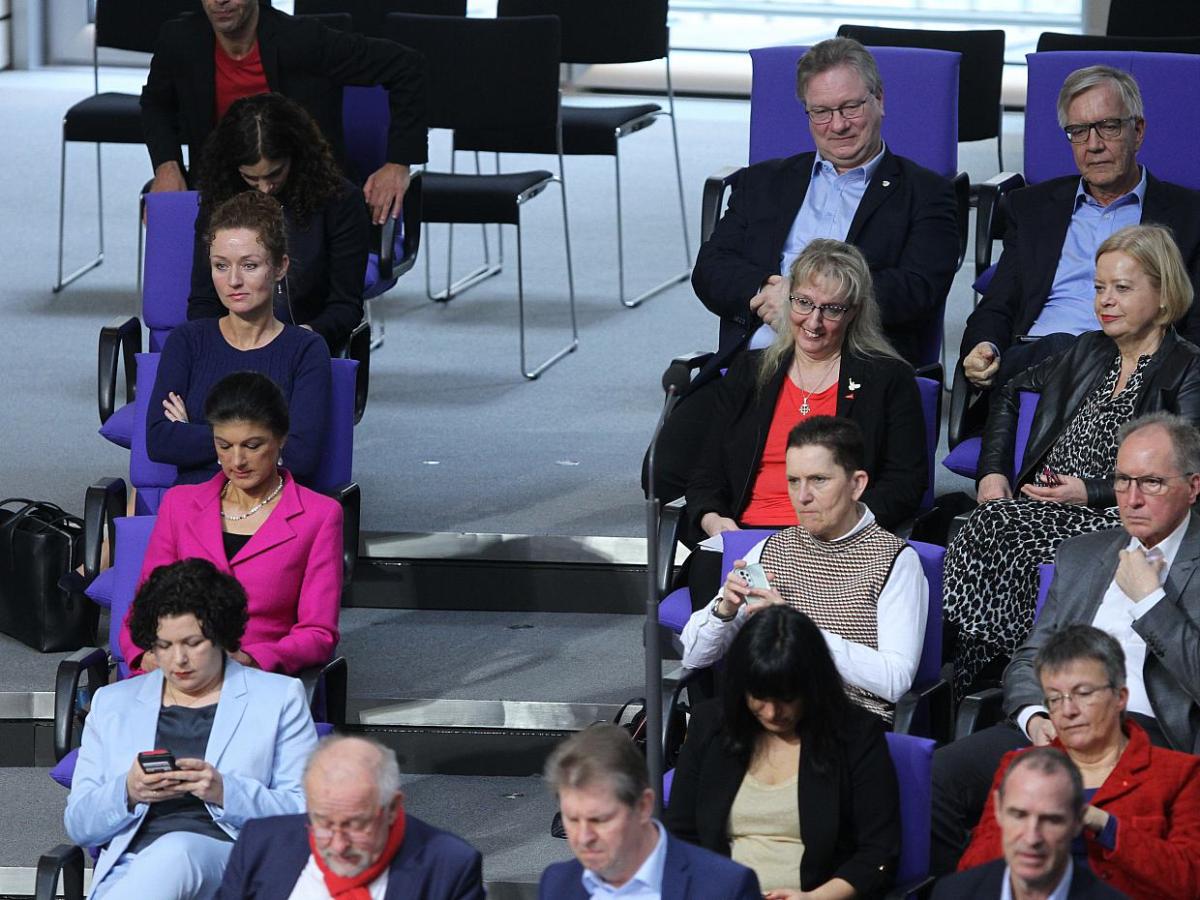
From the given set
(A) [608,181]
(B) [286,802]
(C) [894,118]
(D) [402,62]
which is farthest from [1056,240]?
(A) [608,181]

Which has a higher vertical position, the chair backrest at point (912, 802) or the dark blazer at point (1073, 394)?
the dark blazer at point (1073, 394)

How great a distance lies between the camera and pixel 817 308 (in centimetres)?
423

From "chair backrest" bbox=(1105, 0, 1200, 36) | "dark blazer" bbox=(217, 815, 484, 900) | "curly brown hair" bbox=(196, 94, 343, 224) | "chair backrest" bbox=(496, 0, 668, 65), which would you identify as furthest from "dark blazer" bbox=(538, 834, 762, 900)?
"chair backrest" bbox=(1105, 0, 1200, 36)

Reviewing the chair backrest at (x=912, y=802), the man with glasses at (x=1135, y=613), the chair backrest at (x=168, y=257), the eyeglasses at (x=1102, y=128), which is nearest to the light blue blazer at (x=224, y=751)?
the chair backrest at (x=912, y=802)

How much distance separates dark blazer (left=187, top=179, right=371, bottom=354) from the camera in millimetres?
5070

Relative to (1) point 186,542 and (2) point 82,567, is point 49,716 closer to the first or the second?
(2) point 82,567

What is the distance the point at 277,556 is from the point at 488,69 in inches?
124

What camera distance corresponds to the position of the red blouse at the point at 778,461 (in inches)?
169

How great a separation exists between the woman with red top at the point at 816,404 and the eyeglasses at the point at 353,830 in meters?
1.40

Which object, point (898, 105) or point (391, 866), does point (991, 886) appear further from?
point (898, 105)

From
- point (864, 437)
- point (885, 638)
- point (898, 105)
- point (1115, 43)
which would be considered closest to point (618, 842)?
point (885, 638)

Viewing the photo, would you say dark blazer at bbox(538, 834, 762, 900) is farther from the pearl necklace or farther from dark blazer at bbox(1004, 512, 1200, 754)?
the pearl necklace

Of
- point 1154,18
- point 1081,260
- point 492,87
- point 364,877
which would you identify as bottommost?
point 364,877

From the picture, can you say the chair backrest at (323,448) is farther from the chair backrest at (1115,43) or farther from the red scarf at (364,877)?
the chair backrest at (1115,43)
